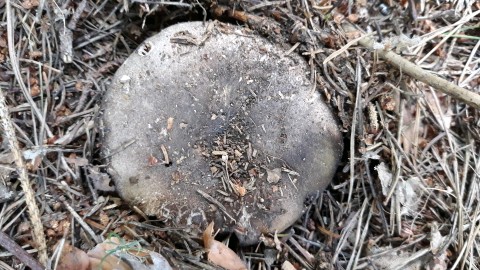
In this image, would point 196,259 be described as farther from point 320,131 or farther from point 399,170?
point 399,170

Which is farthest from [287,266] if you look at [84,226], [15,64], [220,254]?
[15,64]

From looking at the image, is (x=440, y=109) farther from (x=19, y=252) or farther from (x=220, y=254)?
(x=19, y=252)

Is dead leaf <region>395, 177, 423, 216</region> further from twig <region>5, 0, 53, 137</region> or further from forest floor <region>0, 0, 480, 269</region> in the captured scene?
twig <region>5, 0, 53, 137</region>

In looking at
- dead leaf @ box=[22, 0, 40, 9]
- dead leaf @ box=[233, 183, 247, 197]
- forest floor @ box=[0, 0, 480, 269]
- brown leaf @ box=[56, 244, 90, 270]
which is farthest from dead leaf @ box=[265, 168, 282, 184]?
dead leaf @ box=[22, 0, 40, 9]

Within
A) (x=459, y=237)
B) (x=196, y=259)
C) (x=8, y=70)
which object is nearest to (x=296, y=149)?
(x=196, y=259)

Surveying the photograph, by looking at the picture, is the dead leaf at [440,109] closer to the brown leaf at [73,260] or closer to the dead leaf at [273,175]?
the dead leaf at [273,175]

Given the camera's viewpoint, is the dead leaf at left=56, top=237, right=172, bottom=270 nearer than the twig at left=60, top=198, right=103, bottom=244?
Yes
